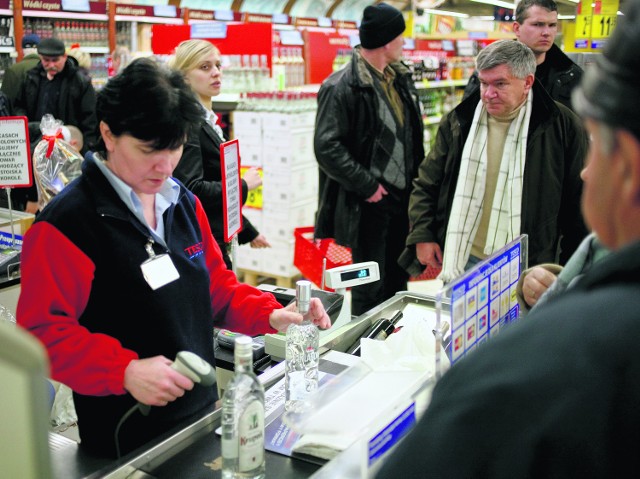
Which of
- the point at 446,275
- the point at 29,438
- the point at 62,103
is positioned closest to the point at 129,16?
the point at 62,103

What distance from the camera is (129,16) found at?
9.52m

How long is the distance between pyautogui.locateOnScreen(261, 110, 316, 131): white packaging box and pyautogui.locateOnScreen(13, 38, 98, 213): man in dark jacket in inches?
68.7

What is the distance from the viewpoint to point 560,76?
12.3ft

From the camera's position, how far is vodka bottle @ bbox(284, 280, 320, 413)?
1.75 meters

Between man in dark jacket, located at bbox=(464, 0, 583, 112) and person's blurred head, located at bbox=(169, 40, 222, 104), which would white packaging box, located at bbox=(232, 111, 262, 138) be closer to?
person's blurred head, located at bbox=(169, 40, 222, 104)

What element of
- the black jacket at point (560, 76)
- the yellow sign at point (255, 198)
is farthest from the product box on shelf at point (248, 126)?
the black jacket at point (560, 76)

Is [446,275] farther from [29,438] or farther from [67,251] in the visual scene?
[29,438]

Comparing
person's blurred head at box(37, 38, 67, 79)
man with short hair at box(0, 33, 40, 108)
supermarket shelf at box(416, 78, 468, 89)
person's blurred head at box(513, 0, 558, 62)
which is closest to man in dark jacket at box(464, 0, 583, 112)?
person's blurred head at box(513, 0, 558, 62)

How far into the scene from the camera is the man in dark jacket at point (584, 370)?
0.62 meters

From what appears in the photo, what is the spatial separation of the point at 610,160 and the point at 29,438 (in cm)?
61

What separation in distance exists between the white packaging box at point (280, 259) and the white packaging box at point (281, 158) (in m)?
0.61

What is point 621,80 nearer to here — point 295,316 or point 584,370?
point 584,370

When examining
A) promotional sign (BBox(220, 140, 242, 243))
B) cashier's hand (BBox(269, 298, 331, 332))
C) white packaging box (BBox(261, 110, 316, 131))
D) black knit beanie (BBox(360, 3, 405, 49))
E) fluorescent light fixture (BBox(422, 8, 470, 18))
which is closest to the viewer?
cashier's hand (BBox(269, 298, 331, 332))

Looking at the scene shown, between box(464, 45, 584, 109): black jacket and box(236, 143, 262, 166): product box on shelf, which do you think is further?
box(236, 143, 262, 166): product box on shelf
